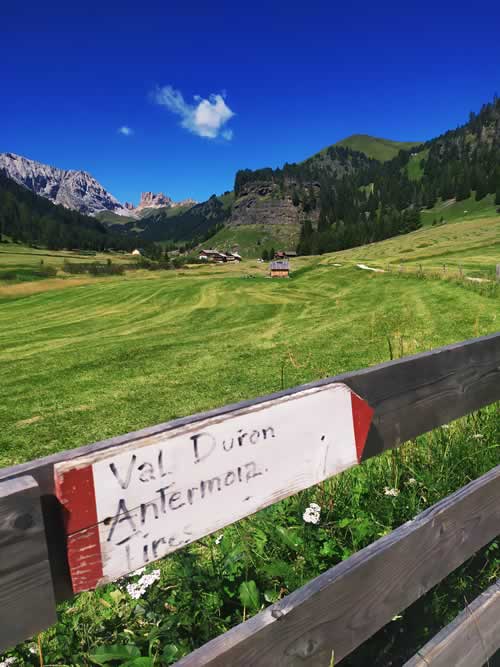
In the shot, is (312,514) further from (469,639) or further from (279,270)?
(279,270)

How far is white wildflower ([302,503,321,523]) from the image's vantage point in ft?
7.45

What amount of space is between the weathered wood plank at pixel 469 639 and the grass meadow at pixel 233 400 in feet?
0.79

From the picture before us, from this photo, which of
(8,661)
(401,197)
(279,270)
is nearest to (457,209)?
(401,197)

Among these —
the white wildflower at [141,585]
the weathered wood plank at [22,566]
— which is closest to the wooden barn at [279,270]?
the white wildflower at [141,585]

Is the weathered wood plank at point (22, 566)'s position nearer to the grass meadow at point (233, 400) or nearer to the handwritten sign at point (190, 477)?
the handwritten sign at point (190, 477)

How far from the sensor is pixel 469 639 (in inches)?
68.7

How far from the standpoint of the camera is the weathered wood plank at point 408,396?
3.58 feet

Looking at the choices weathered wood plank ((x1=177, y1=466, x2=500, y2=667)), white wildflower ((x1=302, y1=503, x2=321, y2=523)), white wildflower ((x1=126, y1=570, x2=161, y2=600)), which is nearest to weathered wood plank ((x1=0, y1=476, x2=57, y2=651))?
weathered wood plank ((x1=177, y1=466, x2=500, y2=667))

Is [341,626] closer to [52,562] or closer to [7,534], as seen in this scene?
[52,562]

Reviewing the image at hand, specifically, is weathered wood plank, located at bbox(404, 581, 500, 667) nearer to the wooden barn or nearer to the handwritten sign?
the handwritten sign

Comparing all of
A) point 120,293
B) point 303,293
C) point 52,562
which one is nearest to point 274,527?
point 52,562

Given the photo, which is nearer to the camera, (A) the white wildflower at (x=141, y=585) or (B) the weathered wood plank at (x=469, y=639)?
(B) the weathered wood plank at (x=469, y=639)

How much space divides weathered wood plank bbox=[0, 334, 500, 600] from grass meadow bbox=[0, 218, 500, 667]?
0.71m

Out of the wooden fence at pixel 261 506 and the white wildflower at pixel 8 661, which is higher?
the wooden fence at pixel 261 506
